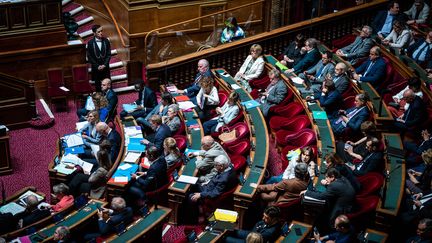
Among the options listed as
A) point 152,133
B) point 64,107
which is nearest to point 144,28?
point 64,107

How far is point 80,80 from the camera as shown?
12508mm

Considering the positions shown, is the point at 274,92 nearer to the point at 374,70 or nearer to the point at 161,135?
the point at 374,70

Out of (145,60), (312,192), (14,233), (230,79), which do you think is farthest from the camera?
(145,60)

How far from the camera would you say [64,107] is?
40.9 ft

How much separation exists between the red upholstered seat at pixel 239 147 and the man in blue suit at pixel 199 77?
1.78 m

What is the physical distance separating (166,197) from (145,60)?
4.19 metres

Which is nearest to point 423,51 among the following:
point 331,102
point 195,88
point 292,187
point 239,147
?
point 331,102

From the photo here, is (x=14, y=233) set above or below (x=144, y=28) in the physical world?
below

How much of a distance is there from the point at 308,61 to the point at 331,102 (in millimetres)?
1494

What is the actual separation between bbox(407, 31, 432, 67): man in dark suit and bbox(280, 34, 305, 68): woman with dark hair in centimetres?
189

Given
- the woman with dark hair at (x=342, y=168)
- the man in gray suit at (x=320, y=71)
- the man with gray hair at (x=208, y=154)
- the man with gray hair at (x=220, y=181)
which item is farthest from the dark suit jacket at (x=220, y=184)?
the man in gray suit at (x=320, y=71)

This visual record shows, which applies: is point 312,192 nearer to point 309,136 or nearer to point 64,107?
point 309,136

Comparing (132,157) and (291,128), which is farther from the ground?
(291,128)

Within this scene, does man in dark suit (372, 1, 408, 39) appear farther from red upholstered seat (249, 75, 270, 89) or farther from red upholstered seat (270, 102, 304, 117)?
red upholstered seat (270, 102, 304, 117)
